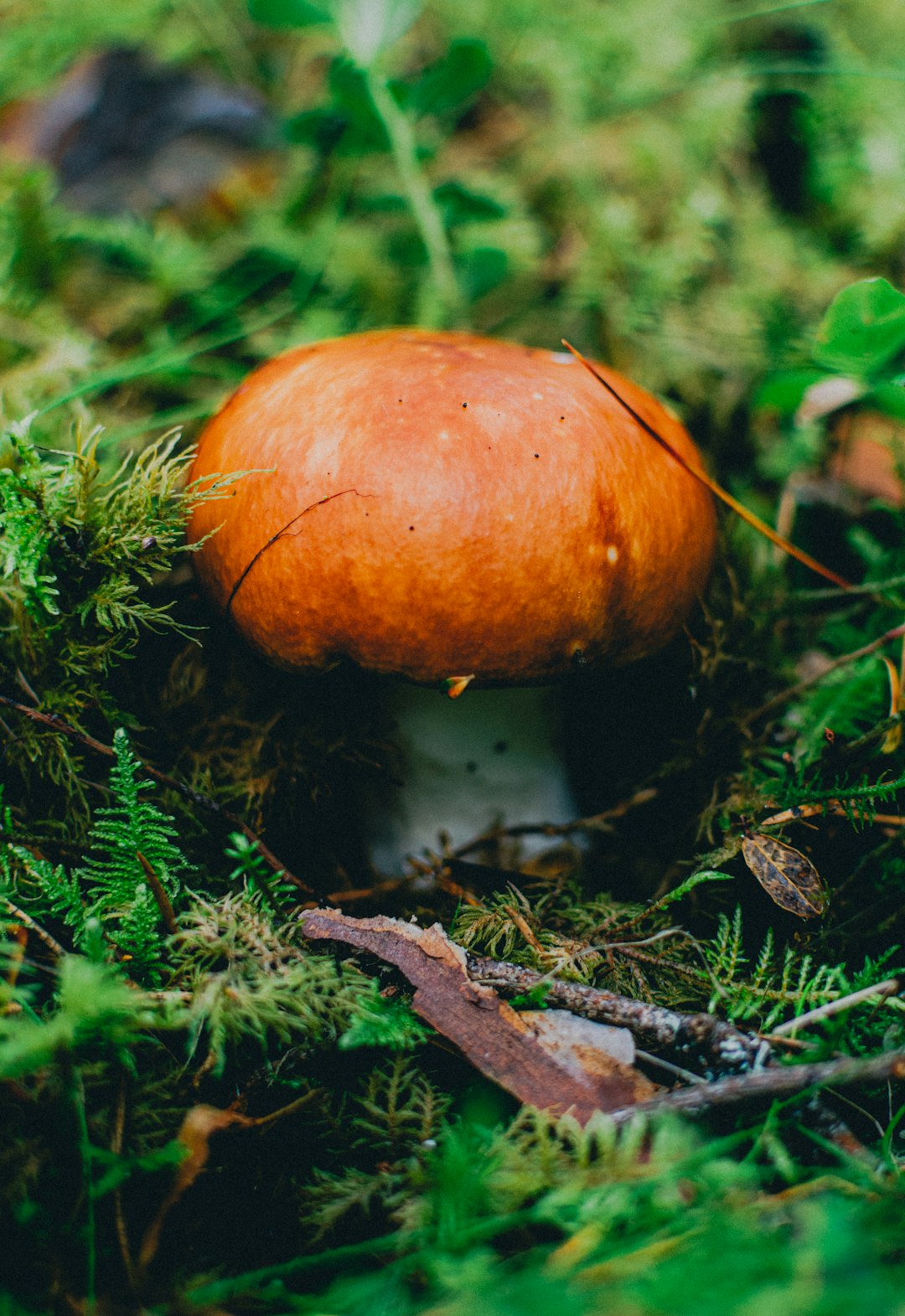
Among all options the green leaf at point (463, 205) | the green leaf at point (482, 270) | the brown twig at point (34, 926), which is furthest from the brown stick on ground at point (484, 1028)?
the green leaf at point (463, 205)

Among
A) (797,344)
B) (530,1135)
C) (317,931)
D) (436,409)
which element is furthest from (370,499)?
(797,344)

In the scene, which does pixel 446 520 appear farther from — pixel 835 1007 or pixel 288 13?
pixel 288 13

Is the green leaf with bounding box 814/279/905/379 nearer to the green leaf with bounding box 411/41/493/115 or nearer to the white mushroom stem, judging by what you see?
the white mushroom stem

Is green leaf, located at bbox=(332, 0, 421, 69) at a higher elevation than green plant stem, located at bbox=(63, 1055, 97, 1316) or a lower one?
higher

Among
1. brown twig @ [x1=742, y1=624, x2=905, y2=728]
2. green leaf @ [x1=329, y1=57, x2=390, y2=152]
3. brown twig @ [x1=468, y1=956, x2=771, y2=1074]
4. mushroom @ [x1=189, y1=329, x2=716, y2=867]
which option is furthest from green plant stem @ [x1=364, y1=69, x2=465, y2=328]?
brown twig @ [x1=468, y1=956, x2=771, y2=1074]

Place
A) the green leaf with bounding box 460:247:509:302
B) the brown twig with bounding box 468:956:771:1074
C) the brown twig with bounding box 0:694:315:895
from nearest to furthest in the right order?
the brown twig with bounding box 468:956:771:1074 < the brown twig with bounding box 0:694:315:895 < the green leaf with bounding box 460:247:509:302

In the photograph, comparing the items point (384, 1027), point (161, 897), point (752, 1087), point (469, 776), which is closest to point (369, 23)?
point (469, 776)

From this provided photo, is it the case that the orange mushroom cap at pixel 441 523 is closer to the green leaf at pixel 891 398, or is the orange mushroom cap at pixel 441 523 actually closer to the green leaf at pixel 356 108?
the green leaf at pixel 891 398
